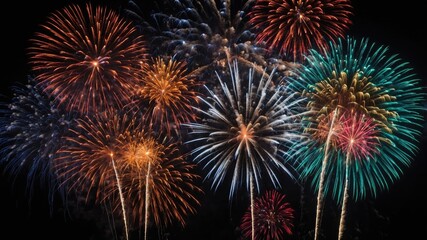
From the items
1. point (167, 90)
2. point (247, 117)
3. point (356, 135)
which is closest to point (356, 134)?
point (356, 135)

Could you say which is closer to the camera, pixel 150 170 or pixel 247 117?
pixel 247 117

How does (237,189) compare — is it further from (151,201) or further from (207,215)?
(151,201)

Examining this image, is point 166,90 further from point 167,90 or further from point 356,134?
point 356,134

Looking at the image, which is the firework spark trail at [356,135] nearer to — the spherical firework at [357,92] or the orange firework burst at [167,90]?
the spherical firework at [357,92]

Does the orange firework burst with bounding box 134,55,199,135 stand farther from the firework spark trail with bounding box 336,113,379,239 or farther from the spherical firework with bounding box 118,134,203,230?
the firework spark trail with bounding box 336,113,379,239

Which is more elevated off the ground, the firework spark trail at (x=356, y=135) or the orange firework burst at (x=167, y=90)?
the orange firework burst at (x=167, y=90)

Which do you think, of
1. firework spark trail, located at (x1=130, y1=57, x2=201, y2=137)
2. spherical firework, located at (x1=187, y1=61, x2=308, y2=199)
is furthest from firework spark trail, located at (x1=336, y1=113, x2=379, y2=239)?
firework spark trail, located at (x1=130, y1=57, x2=201, y2=137)

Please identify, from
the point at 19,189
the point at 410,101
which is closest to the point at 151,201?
the point at 410,101

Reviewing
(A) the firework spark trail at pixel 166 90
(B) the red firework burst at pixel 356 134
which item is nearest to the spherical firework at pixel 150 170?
(A) the firework spark trail at pixel 166 90

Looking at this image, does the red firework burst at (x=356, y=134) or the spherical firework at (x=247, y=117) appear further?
the spherical firework at (x=247, y=117)
